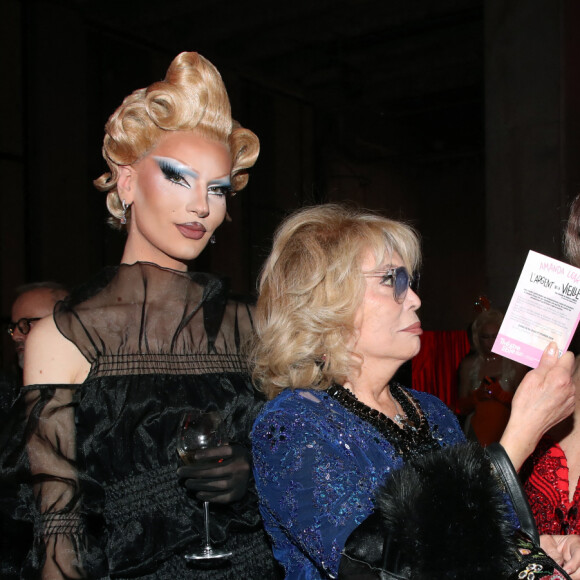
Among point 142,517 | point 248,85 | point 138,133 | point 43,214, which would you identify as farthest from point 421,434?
point 248,85

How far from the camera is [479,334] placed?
478cm

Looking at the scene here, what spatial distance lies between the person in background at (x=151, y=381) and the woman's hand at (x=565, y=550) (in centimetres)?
70

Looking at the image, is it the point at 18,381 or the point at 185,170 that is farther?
the point at 18,381

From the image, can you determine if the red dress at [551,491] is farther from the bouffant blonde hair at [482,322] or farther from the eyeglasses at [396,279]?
the bouffant blonde hair at [482,322]

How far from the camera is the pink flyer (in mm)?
1600

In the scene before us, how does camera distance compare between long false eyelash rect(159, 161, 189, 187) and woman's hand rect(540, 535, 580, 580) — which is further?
long false eyelash rect(159, 161, 189, 187)

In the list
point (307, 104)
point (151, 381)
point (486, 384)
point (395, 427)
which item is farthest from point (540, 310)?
point (307, 104)

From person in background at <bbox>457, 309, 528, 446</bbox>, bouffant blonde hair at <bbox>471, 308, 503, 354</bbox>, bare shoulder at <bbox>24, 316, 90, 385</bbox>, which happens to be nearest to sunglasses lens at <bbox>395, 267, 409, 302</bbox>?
bare shoulder at <bbox>24, 316, 90, 385</bbox>

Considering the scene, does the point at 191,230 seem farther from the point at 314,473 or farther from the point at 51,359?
the point at 314,473

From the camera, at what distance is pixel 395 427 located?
67.4 inches

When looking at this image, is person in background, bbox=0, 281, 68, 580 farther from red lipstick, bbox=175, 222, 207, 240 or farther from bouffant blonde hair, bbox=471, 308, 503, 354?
bouffant blonde hair, bbox=471, 308, 503, 354

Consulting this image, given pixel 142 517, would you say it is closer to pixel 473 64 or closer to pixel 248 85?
pixel 248 85

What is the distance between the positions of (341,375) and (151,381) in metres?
0.48

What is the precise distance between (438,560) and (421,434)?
1.58 feet
